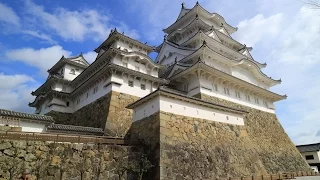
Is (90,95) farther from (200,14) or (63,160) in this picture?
(200,14)

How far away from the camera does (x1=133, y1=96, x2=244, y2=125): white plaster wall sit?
40.1ft

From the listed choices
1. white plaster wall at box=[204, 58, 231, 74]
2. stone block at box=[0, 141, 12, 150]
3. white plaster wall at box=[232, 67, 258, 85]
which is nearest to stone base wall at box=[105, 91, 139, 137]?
stone block at box=[0, 141, 12, 150]

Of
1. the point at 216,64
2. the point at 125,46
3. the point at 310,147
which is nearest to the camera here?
the point at 125,46

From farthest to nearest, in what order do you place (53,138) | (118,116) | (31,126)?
(118,116)
(31,126)
(53,138)

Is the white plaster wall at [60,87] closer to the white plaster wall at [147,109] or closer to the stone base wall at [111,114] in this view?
the stone base wall at [111,114]

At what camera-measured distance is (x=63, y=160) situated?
9445 mm

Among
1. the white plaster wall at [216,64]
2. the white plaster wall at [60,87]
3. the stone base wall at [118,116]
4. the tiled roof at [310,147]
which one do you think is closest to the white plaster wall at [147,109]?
the stone base wall at [118,116]

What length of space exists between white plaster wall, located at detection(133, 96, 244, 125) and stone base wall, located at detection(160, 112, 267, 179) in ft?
0.92

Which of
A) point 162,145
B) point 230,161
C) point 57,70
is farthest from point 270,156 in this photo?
point 57,70

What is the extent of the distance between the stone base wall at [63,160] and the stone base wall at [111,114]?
533 cm

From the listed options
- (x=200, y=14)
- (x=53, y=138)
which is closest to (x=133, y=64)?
(x=53, y=138)

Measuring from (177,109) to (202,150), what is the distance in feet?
8.47

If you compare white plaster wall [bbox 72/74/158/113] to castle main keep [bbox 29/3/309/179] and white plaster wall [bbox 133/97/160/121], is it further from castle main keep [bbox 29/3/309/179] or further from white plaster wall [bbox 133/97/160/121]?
white plaster wall [bbox 133/97/160/121]

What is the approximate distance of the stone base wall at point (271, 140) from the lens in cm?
1978
